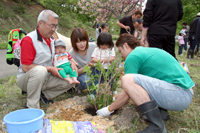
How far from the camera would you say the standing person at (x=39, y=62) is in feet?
6.70

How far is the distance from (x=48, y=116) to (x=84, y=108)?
0.51m

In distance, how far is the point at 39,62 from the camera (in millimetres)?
2244

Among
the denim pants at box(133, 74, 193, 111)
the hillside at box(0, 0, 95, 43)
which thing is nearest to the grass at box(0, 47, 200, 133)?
the denim pants at box(133, 74, 193, 111)

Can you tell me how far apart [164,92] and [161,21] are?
169cm

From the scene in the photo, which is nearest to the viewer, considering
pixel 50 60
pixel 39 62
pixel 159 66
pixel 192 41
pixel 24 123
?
pixel 24 123

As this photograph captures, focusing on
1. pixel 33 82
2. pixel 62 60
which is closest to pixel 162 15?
pixel 62 60

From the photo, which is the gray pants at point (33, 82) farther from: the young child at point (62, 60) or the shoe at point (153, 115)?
the shoe at point (153, 115)

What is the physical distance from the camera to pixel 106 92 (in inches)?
86.5

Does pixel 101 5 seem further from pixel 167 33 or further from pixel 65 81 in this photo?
pixel 65 81

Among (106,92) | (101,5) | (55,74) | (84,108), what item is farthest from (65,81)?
(101,5)

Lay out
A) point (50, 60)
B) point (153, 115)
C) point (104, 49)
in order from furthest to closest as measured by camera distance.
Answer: point (104, 49)
point (50, 60)
point (153, 115)

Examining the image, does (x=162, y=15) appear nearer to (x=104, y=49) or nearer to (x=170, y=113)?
(x=104, y=49)

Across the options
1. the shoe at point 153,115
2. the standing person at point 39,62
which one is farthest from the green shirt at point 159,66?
the standing person at point 39,62

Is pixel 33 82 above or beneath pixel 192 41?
beneath
